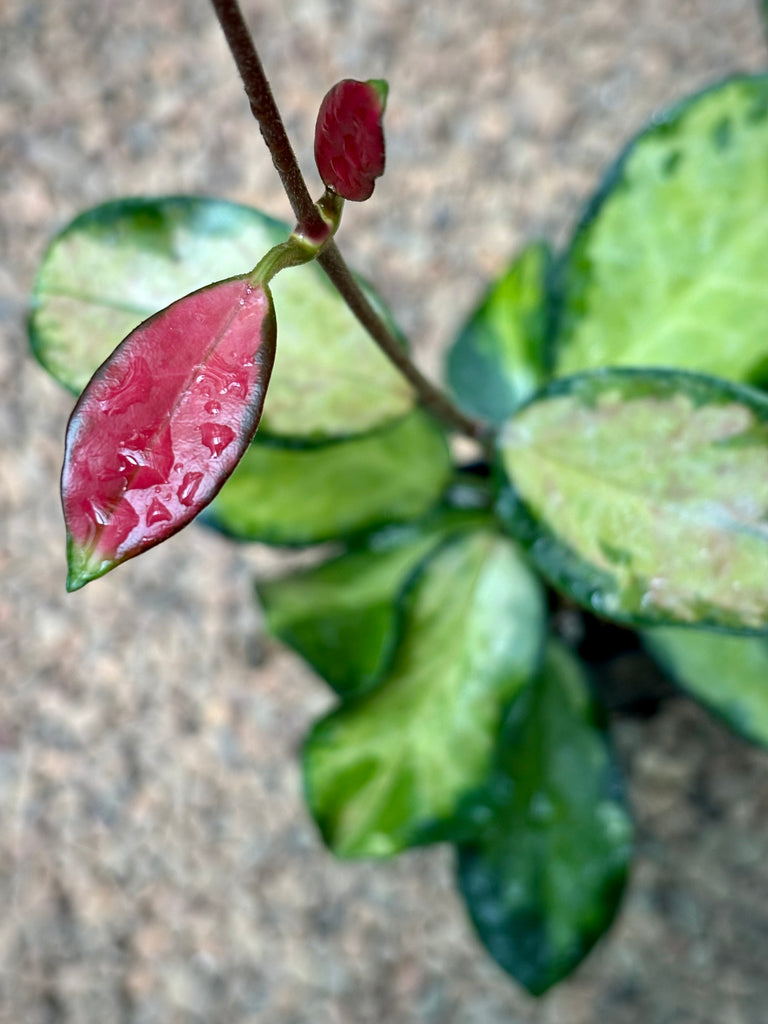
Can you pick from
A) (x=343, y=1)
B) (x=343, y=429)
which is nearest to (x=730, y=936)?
(x=343, y=429)

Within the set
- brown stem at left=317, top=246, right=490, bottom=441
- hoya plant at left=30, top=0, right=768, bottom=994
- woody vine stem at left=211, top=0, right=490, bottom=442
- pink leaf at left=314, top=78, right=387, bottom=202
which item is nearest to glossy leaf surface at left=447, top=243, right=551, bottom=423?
hoya plant at left=30, top=0, right=768, bottom=994

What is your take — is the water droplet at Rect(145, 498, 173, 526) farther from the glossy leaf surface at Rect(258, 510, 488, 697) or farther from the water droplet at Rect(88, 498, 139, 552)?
the glossy leaf surface at Rect(258, 510, 488, 697)

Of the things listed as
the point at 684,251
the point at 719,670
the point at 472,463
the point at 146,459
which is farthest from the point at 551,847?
the point at 146,459

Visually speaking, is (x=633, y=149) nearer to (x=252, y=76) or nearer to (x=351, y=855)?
(x=252, y=76)

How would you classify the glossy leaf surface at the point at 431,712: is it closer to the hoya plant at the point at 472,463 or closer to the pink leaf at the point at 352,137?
the hoya plant at the point at 472,463

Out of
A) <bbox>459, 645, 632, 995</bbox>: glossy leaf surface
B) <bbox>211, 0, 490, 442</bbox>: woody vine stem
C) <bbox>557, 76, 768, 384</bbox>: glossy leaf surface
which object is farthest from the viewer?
<bbox>459, 645, 632, 995</bbox>: glossy leaf surface

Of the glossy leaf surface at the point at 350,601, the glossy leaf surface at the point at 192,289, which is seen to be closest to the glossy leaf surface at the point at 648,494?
the glossy leaf surface at the point at 192,289
